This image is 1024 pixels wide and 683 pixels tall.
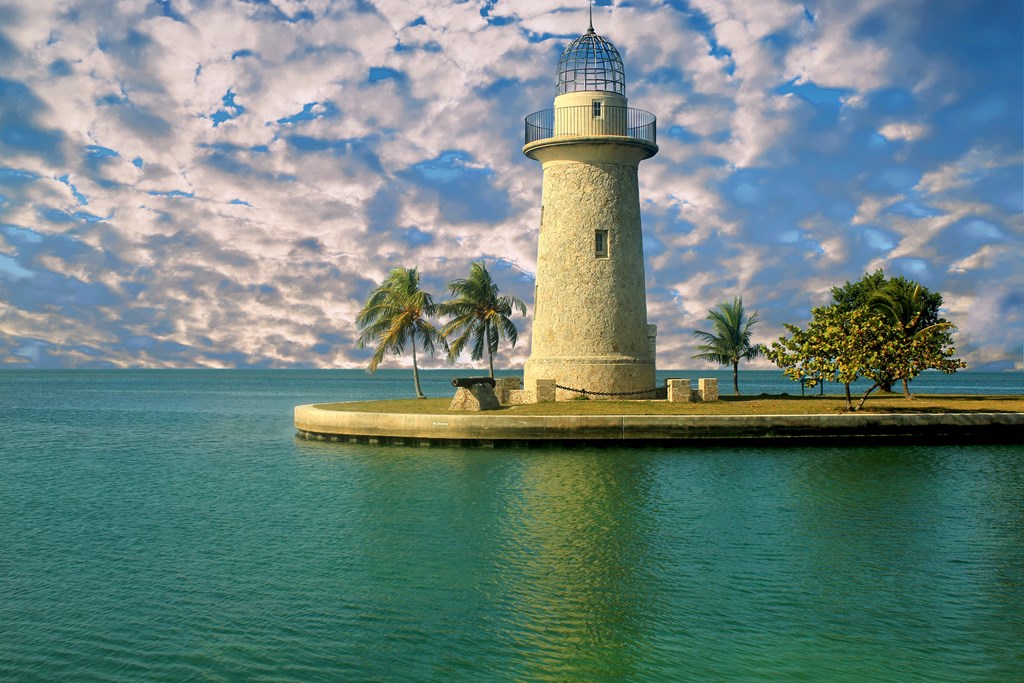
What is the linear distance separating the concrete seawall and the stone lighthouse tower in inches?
228

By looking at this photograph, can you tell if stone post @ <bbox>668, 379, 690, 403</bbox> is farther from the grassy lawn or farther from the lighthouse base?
the lighthouse base

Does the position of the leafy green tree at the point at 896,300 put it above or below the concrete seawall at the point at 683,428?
above

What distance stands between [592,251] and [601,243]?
51 centimetres

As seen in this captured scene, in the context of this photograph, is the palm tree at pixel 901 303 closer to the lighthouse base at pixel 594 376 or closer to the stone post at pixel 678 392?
the stone post at pixel 678 392

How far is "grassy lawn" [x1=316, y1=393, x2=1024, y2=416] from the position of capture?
31.5 m

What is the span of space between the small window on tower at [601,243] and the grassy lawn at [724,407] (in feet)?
18.7

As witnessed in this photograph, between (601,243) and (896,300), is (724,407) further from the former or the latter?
(896,300)

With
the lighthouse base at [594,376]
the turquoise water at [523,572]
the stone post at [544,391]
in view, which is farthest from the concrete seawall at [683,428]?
the lighthouse base at [594,376]

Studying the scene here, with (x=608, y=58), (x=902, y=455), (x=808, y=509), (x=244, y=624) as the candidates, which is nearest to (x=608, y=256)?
(x=608, y=58)

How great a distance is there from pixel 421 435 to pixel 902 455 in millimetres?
14961

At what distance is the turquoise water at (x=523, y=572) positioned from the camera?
1027cm

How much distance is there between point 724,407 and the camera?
3281cm

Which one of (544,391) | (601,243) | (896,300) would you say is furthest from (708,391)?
(896,300)

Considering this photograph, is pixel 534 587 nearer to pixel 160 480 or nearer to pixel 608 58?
pixel 160 480
